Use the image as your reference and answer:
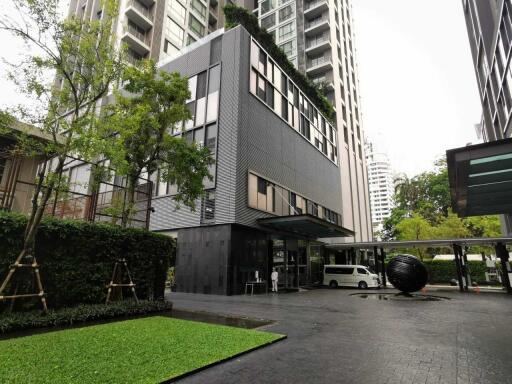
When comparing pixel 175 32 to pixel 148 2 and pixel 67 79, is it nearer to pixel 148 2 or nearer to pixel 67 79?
pixel 148 2

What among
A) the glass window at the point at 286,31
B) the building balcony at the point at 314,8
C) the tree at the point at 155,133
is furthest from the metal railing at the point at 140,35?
the tree at the point at 155,133

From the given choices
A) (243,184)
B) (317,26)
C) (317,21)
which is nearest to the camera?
(243,184)

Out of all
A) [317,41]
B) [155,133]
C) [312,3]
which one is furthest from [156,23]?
[155,133]

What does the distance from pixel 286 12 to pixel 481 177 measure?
4170 centimetres

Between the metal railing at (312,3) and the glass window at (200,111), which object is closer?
the glass window at (200,111)

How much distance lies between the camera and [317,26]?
1684 inches

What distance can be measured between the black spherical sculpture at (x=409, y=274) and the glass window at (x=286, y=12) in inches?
1602


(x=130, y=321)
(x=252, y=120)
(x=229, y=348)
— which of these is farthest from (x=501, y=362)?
(x=252, y=120)

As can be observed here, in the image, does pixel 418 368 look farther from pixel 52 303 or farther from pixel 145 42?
pixel 145 42

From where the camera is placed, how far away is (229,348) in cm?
620

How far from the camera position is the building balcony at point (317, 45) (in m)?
41.9

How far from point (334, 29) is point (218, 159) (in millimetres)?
34719

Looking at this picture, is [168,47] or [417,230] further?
[168,47]

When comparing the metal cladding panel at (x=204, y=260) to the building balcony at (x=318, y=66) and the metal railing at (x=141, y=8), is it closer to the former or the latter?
the metal railing at (x=141, y=8)
